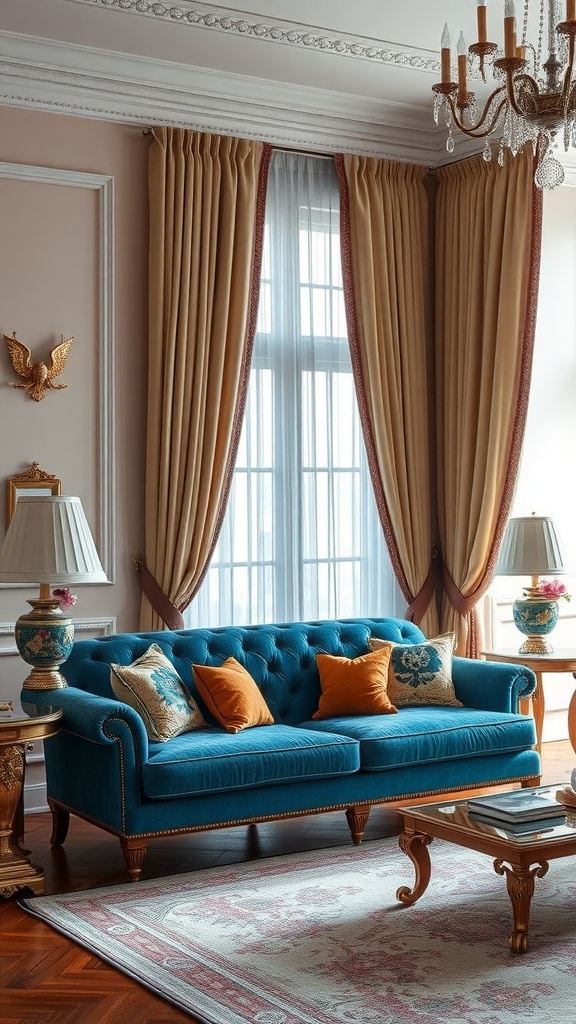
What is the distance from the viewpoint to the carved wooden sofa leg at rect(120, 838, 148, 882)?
439 cm

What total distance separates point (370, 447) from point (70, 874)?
2.92m

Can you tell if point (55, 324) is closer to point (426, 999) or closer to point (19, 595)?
point (19, 595)

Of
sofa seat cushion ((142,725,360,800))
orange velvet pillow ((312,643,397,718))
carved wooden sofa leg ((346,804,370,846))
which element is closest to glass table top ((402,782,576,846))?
sofa seat cushion ((142,725,360,800))

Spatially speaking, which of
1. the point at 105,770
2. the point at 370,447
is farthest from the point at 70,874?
the point at 370,447

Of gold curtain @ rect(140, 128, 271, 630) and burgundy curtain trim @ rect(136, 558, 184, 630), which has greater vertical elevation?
gold curtain @ rect(140, 128, 271, 630)

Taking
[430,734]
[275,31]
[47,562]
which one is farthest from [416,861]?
[275,31]

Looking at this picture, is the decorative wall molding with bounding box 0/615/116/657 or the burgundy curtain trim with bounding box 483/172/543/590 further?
the burgundy curtain trim with bounding box 483/172/543/590

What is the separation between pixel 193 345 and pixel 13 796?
2.48 metres

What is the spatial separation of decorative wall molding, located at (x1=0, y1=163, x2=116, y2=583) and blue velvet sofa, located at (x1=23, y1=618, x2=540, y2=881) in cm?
68

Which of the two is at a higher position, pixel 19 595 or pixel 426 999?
pixel 19 595

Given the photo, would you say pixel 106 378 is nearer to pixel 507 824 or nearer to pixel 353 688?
pixel 353 688

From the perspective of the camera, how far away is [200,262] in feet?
19.6

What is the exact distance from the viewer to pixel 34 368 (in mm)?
5539

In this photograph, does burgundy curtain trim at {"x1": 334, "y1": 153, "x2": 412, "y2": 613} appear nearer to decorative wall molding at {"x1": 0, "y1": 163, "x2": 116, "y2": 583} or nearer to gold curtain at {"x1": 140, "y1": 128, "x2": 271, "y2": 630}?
gold curtain at {"x1": 140, "y1": 128, "x2": 271, "y2": 630}
